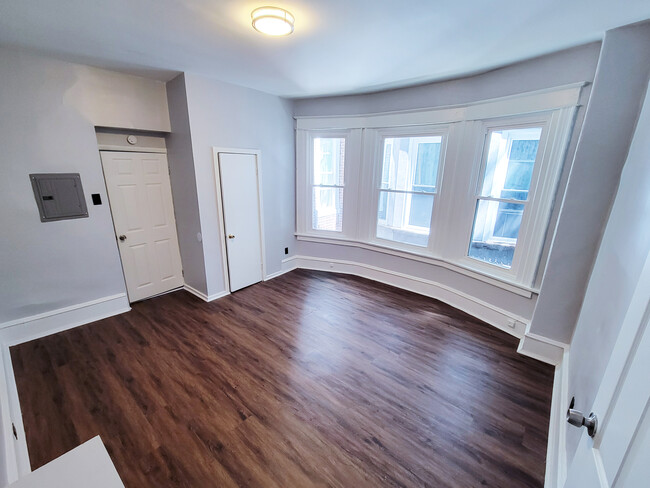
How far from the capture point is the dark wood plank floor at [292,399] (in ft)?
5.34

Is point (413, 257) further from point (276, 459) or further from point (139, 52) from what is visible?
point (139, 52)

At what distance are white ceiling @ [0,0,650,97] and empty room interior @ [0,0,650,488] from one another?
0.09 feet

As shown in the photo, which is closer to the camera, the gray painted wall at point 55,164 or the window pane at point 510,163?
the gray painted wall at point 55,164

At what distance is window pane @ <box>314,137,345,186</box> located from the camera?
4.19m

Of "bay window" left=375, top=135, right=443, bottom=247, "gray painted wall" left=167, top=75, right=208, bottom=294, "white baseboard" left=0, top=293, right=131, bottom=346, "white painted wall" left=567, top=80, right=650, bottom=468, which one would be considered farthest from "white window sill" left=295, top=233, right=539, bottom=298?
"white baseboard" left=0, top=293, right=131, bottom=346

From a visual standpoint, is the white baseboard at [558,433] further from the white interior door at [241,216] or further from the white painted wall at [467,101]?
the white interior door at [241,216]

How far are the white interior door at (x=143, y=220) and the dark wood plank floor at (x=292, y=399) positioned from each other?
22.8 inches

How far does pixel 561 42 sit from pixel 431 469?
329 centimetres

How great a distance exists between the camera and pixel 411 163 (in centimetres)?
373

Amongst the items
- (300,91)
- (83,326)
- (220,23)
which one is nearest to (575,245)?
(220,23)

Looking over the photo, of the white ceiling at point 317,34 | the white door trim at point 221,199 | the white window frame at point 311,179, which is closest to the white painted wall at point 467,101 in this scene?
the white ceiling at point 317,34

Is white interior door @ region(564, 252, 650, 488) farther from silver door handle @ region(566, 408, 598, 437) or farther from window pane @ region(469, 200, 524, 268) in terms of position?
window pane @ region(469, 200, 524, 268)

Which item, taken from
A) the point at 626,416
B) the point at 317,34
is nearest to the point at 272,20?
the point at 317,34

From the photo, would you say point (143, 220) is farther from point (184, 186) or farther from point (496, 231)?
point (496, 231)
